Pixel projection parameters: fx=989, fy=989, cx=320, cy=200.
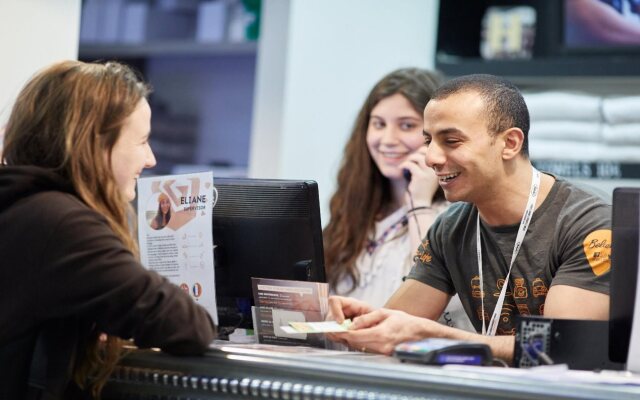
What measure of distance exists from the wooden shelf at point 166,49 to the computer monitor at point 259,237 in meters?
3.04

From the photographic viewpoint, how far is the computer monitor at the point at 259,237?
2.26 meters

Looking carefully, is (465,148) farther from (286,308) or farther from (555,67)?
(555,67)

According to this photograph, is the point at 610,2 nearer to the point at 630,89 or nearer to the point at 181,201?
the point at 630,89

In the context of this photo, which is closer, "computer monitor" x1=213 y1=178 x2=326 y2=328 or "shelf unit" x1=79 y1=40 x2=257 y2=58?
"computer monitor" x1=213 y1=178 x2=326 y2=328

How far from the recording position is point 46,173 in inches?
70.8

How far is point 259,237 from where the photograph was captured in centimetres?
231

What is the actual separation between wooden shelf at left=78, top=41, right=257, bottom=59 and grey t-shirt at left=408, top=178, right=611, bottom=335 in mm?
2910

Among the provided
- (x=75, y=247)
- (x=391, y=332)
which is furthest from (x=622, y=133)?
(x=75, y=247)

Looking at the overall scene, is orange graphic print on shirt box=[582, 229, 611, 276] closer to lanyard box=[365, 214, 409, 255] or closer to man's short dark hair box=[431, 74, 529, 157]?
man's short dark hair box=[431, 74, 529, 157]

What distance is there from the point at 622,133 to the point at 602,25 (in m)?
0.49

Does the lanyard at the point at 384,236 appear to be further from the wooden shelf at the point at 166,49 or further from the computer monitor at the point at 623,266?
the wooden shelf at the point at 166,49

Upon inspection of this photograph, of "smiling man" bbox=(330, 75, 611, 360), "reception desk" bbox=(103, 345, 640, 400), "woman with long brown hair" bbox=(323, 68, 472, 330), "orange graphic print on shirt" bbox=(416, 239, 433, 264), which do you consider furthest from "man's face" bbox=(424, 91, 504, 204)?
"woman with long brown hair" bbox=(323, 68, 472, 330)

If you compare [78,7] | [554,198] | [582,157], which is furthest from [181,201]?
[582,157]

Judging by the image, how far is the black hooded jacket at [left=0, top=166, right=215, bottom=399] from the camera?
172 centimetres
